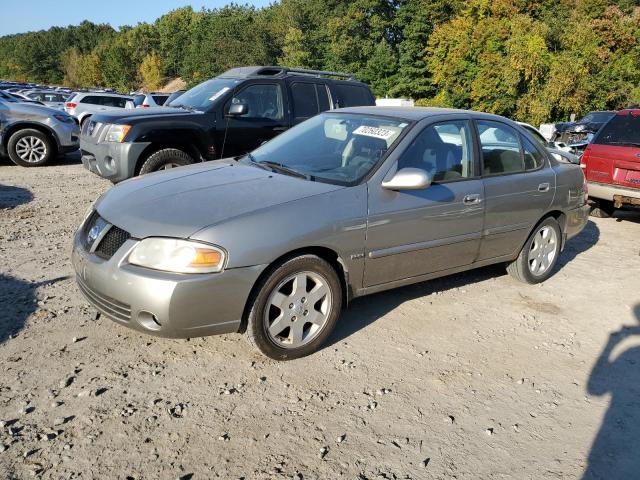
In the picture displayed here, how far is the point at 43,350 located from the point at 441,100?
156 ft

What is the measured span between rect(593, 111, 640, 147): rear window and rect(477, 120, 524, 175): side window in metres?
3.54

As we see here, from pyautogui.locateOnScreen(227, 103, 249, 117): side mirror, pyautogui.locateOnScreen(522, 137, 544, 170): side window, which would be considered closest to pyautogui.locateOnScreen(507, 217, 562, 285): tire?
pyautogui.locateOnScreen(522, 137, 544, 170): side window

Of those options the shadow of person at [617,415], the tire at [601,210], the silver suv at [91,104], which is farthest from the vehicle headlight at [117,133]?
the silver suv at [91,104]

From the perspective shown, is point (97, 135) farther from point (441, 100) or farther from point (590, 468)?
point (441, 100)

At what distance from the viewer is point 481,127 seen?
471 cm

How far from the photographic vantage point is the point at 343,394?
130 inches

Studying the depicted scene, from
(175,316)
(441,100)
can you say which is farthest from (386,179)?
(441,100)

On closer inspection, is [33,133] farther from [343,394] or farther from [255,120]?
[343,394]

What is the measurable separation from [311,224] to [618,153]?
6.02m

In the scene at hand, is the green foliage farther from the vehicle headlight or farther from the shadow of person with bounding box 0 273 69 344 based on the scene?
the shadow of person with bounding box 0 273 69 344

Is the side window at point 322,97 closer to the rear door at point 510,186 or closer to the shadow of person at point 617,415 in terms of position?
the rear door at point 510,186

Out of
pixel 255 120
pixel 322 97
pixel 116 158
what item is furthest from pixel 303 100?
pixel 116 158

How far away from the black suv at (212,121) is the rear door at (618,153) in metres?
3.60

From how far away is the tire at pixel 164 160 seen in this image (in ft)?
22.9
